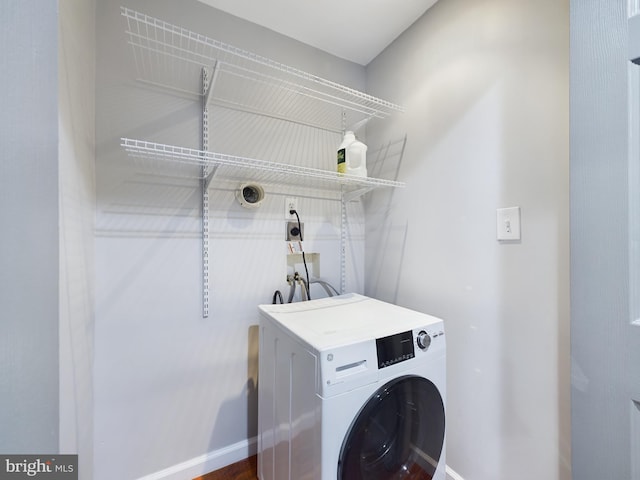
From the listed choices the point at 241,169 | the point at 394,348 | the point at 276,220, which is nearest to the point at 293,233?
the point at 276,220

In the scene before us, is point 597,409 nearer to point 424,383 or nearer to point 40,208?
point 424,383

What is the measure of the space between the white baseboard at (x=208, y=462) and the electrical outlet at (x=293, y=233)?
119 centimetres

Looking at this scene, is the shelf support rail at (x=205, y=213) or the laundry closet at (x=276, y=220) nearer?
the laundry closet at (x=276, y=220)

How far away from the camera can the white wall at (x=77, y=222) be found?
0.72 m

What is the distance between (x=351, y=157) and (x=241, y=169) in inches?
24.5

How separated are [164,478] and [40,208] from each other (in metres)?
1.41

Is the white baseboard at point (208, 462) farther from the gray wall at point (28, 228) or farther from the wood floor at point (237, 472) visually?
the gray wall at point (28, 228)

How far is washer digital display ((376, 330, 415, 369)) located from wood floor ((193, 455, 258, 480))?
1095mm

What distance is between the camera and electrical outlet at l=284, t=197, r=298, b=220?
5.24ft

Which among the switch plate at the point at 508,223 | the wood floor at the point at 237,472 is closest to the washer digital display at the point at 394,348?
the switch plate at the point at 508,223

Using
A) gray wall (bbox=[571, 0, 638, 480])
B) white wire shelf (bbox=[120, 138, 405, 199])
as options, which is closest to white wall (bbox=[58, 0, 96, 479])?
white wire shelf (bbox=[120, 138, 405, 199])

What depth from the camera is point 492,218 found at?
114 centimetres

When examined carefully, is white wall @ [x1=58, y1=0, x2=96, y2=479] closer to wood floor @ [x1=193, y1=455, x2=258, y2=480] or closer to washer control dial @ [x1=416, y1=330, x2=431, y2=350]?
wood floor @ [x1=193, y1=455, x2=258, y2=480]

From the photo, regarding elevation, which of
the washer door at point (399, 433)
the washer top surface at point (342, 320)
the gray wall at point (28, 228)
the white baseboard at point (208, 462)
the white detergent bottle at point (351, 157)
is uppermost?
the white detergent bottle at point (351, 157)
